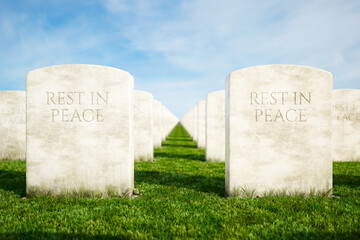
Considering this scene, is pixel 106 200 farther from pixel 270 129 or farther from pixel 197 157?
pixel 197 157

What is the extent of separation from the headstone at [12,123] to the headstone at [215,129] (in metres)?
6.93

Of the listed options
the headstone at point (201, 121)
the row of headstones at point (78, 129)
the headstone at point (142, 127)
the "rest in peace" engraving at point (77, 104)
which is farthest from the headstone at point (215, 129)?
the "rest in peace" engraving at point (77, 104)

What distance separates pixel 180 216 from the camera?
A: 10.7ft

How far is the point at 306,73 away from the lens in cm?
430

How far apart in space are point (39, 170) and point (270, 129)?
4600mm

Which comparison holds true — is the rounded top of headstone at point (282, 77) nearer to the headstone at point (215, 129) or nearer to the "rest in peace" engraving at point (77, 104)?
the "rest in peace" engraving at point (77, 104)

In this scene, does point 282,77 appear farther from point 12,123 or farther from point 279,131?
point 12,123

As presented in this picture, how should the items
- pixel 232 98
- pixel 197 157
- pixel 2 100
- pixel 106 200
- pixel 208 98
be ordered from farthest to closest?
pixel 197 157, pixel 208 98, pixel 2 100, pixel 232 98, pixel 106 200

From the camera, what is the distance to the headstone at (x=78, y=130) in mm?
4273

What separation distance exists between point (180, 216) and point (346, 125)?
8.07 metres

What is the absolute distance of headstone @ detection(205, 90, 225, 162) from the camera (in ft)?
27.9

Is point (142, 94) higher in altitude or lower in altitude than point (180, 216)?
higher

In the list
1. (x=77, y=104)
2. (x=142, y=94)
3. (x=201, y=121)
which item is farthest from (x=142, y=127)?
(x=201, y=121)

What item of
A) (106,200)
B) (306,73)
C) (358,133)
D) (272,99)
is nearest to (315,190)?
(272,99)
